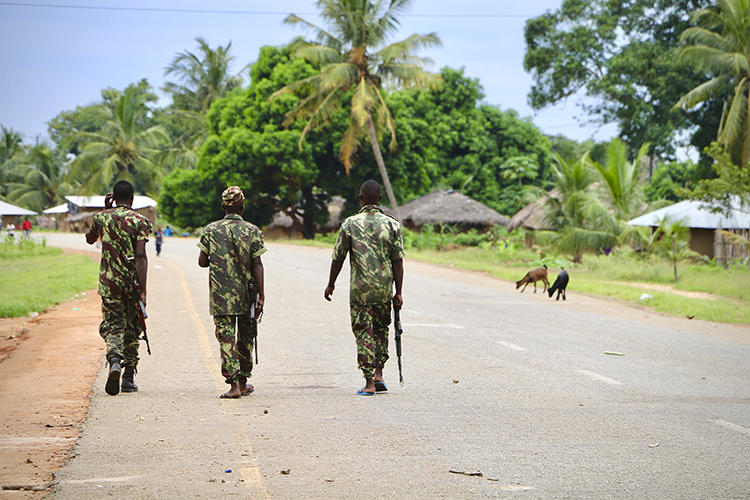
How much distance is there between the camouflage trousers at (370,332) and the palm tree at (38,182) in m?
67.9

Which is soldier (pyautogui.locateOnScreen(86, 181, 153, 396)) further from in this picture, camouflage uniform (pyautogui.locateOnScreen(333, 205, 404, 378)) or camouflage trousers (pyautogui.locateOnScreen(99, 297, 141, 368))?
camouflage uniform (pyautogui.locateOnScreen(333, 205, 404, 378))

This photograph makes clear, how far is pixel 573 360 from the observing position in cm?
977

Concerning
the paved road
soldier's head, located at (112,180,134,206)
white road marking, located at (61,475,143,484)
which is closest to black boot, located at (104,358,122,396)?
the paved road

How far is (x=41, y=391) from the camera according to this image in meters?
7.61

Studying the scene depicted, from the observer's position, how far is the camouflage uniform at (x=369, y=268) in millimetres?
7500

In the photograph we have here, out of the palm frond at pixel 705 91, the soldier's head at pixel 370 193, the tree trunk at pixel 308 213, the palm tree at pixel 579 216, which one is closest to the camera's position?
the soldier's head at pixel 370 193

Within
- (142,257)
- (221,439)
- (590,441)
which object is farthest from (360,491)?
(142,257)

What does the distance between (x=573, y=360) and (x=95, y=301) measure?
413 inches

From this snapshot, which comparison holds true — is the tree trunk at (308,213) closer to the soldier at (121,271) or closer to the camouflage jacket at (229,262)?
the soldier at (121,271)

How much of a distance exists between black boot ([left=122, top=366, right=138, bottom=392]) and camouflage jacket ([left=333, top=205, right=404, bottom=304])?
209cm

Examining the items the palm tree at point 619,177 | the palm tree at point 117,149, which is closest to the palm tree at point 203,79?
the palm tree at point 117,149

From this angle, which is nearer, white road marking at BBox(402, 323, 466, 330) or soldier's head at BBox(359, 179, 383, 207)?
soldier's head at BBox(359, 179, 383, 207)

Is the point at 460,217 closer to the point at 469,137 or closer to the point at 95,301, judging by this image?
the point at 469,137

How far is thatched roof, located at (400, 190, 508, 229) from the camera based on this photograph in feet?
149
